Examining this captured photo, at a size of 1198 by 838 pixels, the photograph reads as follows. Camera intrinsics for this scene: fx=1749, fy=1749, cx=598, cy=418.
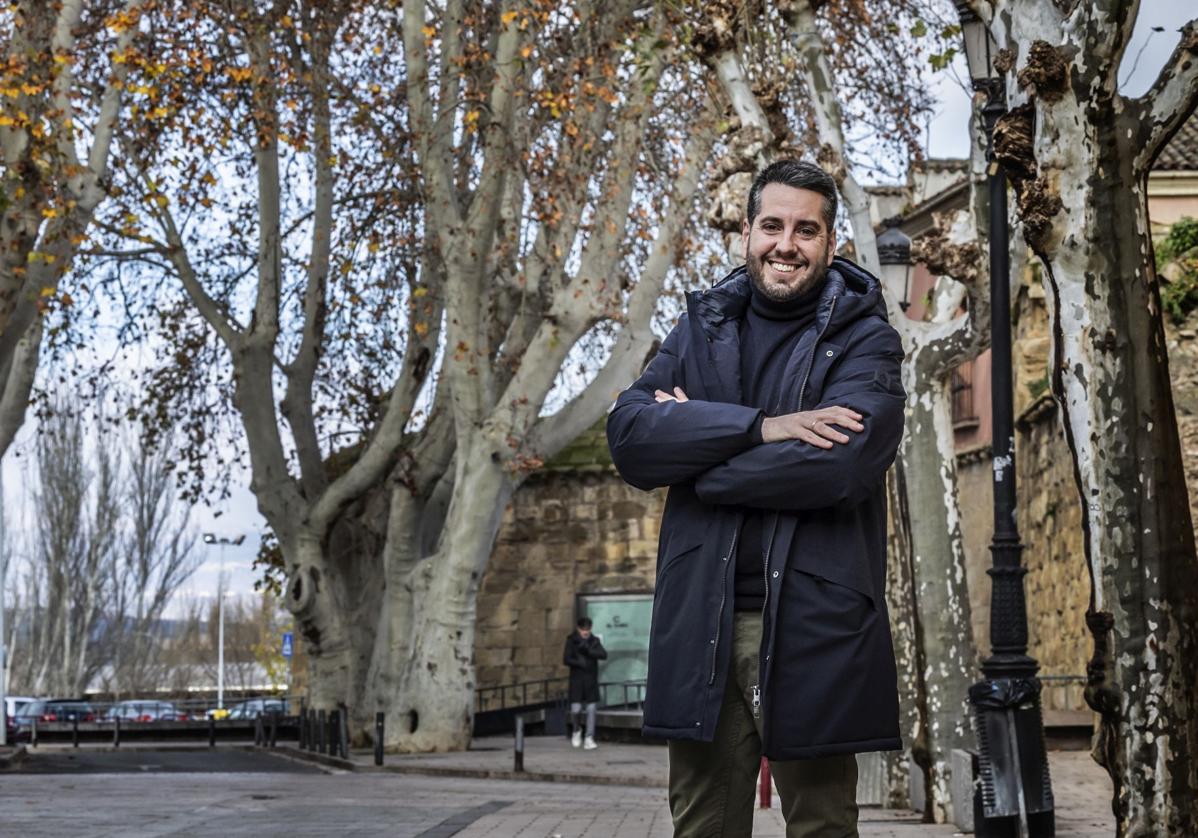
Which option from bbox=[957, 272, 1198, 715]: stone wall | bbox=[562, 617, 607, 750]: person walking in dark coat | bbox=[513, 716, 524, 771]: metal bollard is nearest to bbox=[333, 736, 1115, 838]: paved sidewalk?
bbox=[513, 716, 524, 771]: metal bollard

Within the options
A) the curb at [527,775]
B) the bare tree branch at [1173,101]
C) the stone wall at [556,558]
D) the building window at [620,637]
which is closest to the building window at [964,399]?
the stone wall at [556,558]

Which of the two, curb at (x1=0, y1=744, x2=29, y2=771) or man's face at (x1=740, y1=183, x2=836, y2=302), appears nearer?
man's face at (x1=740, y1=183, x2=836, y2=302)

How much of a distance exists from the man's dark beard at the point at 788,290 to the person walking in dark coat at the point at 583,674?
18.6 m

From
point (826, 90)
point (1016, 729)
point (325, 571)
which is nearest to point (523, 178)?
point (325, 571)

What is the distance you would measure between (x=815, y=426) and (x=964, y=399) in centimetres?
2786

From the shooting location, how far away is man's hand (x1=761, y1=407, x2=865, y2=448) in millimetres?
3305

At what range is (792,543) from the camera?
331 centimetres

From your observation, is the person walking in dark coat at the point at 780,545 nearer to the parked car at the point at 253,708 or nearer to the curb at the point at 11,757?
the curb at the point at 11,757

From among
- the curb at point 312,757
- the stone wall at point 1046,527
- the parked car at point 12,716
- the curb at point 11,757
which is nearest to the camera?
the curb at point 11,757

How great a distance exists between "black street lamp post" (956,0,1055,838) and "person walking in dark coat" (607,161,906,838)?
5.41m

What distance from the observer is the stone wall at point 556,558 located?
31.2m

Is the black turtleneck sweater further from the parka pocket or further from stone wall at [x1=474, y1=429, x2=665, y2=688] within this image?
stone wall at [x1=474, y1=429, x2=665, y2=688]

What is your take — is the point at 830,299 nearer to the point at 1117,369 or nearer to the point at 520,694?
the point at 1117,369

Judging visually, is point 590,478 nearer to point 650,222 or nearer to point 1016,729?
point 650,222
